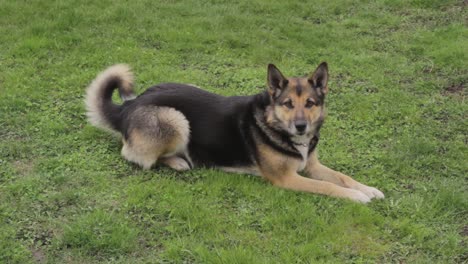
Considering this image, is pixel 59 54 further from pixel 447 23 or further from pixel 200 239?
pixel 447 23

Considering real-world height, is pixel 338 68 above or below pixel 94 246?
above

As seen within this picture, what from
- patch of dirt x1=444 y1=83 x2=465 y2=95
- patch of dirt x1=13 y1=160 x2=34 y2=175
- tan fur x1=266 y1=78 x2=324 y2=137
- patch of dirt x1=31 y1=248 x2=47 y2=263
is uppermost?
tan fur x1=266 y1=78 x2=324 y2=137

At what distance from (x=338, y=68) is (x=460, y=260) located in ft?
15.0

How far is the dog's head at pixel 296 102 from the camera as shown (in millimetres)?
5199

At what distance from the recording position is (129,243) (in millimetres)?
4387

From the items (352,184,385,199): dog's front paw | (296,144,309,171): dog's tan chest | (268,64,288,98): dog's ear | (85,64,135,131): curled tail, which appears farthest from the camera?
(85,64,135,131): curled tail

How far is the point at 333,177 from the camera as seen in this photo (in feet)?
18.1

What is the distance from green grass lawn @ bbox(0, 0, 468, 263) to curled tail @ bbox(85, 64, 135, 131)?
25 centimetres

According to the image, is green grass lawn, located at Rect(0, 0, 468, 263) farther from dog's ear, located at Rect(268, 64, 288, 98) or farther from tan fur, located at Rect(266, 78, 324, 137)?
dog's ear, located at Rect(268, 64, 288, 98)

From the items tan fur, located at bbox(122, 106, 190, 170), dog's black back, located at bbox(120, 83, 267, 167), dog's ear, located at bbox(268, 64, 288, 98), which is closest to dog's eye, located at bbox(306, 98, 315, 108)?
dog's ear, located at bbox(268, 64, 288, 98)

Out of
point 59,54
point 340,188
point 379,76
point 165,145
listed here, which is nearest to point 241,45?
point 379,76

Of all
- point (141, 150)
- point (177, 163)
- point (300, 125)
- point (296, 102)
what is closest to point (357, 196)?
point (300, 125)

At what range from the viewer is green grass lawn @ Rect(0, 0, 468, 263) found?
14.6ft

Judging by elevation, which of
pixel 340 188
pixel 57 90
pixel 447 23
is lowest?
pixel 57 90
